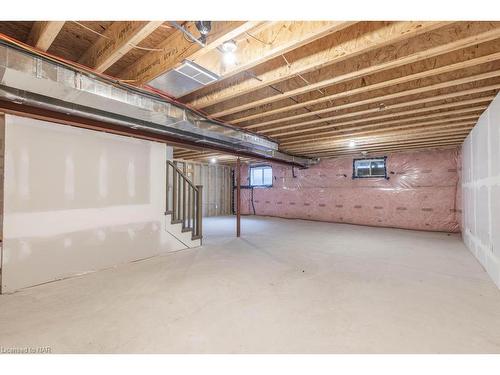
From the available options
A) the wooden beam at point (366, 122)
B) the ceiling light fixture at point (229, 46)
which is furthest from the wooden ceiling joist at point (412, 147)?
the ceiling light fixture at point (229, 46)

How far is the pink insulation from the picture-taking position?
5.74 m

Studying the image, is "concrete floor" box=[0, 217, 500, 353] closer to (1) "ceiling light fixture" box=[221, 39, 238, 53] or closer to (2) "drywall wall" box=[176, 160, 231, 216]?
(1) "ceiling light fixture" box=[221, 39, 238, 53]

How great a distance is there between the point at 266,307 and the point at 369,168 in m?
6.21

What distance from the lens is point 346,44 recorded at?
70.2 inches

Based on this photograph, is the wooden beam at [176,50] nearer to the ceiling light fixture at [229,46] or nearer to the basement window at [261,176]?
the ceiling light fixture at [229,46]

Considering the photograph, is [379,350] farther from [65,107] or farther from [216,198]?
[216,198]

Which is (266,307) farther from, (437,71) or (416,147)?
(416,147)

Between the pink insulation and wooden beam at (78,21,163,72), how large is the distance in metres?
6.84

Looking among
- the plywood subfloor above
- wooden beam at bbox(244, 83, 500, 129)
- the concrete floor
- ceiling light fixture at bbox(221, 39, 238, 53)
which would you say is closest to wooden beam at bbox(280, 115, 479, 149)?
the plywood subfloor above

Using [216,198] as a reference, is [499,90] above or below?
above

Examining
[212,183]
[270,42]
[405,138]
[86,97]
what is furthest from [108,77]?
[212,183]

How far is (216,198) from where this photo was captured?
377 inches
